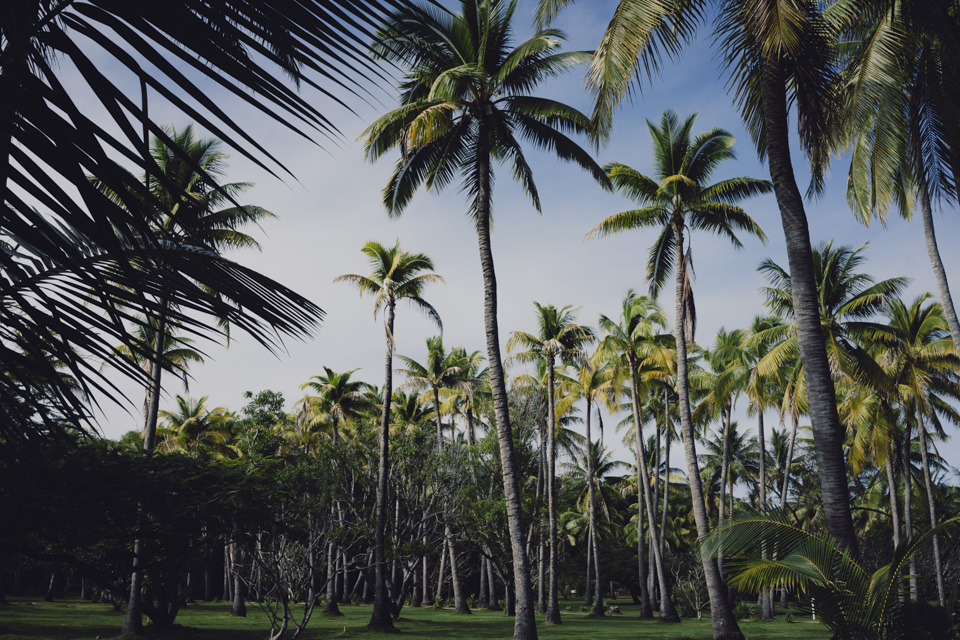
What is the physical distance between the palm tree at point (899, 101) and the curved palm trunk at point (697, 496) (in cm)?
757

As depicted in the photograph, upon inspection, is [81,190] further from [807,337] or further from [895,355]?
[895,355]

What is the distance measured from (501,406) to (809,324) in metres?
8.32

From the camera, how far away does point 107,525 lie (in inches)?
316

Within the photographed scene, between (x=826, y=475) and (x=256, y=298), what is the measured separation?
7.98 metres

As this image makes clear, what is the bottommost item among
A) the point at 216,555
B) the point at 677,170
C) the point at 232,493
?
the point at 216,555

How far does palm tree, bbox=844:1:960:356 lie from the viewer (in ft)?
30.3

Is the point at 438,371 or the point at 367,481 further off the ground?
the point at 438,371

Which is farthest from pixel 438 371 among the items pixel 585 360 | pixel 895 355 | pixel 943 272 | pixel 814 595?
pixel 814 595

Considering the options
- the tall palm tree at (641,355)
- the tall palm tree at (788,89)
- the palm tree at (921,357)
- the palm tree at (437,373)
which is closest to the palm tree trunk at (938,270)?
the tall palm tree at (788,89)

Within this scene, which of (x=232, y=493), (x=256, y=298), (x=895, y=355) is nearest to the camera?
(x=256, y=298)

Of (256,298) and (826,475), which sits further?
(826,475)

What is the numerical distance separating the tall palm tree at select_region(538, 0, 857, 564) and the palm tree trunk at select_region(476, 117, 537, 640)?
652 cm

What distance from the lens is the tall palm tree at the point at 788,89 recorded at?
788 centimetres

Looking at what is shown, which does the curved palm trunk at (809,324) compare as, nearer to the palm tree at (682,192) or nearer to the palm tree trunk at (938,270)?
the palm tree trunk at (938,270)
